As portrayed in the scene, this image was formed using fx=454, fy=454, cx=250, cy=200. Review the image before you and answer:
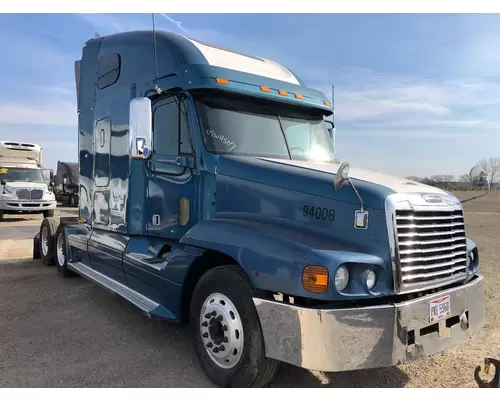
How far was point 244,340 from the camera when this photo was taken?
3529mm

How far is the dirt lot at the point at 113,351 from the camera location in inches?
152

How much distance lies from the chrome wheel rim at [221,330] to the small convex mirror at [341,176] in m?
1.27

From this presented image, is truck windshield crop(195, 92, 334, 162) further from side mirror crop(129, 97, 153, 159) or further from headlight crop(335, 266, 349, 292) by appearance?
headlight crop(335, 266, 349, 292)

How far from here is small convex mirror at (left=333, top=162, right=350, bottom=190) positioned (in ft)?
11.5

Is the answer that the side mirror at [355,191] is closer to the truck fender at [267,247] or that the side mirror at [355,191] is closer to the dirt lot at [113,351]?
the truck fender at [267,247]

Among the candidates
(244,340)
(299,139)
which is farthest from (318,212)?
(299,139)

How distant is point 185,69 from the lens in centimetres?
462

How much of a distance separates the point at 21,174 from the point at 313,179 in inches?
742

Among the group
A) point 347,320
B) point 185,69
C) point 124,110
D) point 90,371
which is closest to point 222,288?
point 347,320

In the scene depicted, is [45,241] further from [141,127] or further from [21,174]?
[21,174]

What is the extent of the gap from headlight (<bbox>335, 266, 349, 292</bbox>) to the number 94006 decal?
477mm

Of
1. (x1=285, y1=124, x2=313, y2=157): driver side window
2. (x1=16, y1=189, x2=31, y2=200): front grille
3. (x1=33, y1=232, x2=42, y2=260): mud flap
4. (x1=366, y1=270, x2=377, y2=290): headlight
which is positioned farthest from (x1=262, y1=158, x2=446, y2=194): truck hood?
(x1=16, y1=189, x2=31, y2=200): front grille

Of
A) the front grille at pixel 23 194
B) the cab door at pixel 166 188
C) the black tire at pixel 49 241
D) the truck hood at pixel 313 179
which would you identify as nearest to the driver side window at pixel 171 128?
the cab door at pixel 166 188
